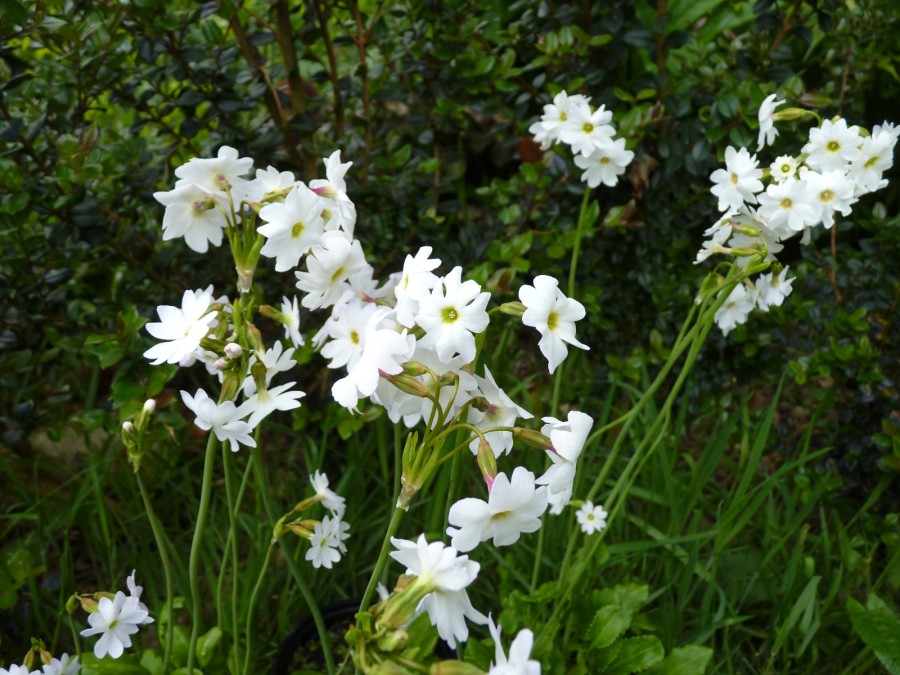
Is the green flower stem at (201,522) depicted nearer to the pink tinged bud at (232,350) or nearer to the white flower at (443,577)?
the pink tinged bud at (232,350)

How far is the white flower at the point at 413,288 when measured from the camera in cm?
104

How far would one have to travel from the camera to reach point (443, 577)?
927mm

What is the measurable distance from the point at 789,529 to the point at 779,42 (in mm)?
1258

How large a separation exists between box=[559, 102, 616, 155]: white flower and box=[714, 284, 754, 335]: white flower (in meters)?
0.41

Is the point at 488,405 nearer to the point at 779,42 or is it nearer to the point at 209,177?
the point at 209,177

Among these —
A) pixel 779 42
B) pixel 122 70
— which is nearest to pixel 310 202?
pixel 122 70

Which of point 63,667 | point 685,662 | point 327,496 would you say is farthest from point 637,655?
point 63,667

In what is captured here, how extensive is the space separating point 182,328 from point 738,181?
97 cm

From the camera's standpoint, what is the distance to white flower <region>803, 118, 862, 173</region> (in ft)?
4.96

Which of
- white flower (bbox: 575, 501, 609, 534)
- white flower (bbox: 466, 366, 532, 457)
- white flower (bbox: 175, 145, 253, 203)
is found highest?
white flower (bbox: 175, 145, 253, 203)

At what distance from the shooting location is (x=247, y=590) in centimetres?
183

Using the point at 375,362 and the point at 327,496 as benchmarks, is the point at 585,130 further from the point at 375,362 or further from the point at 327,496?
the point at 375,362

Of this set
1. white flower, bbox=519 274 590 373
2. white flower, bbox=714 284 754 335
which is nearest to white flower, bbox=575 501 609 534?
white flower, bbox=714 284 754 335

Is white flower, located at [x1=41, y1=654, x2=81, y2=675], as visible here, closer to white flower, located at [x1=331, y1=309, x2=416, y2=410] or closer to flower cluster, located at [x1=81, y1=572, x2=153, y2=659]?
flower cluster, located at [x1=81, y1=572, x2=153, y2=659]
